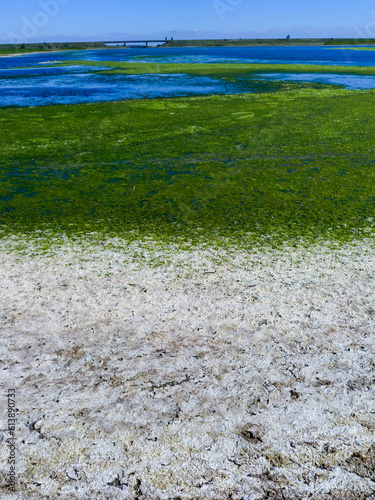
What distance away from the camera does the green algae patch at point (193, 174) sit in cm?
743

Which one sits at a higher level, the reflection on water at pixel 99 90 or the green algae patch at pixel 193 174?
the reflection on water at pixel 99 90

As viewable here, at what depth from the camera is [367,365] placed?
4246 millimetres

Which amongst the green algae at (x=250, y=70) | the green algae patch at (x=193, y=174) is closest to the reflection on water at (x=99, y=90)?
the green algae patch at (x=193, y=174)

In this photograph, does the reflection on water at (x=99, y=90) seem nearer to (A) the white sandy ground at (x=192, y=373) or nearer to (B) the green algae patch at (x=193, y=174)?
(B) the green algae patch at (x=193, y=174)

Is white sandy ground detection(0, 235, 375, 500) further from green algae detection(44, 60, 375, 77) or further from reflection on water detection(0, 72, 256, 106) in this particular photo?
green algae detection(44, 60, 375, 77)

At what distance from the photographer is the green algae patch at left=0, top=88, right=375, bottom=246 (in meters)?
7.43

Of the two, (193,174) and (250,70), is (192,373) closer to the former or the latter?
(193,174)

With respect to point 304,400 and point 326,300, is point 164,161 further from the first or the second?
point 304,400

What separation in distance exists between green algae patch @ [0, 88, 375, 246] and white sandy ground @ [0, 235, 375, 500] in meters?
1.17

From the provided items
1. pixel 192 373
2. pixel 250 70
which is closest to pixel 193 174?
pixel 192 373

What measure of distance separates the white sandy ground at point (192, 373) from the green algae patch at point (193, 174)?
117 cm

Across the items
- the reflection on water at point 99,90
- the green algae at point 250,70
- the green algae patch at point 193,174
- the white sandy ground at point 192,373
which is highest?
the green algae at point 250,70

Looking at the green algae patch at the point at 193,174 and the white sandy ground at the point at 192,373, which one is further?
the green algae patch at the point at 193,174

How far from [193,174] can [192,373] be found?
6719mm
